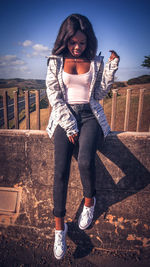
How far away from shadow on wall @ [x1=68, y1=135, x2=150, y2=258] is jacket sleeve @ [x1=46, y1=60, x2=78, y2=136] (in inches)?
19.4

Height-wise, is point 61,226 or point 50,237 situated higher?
point 61,226

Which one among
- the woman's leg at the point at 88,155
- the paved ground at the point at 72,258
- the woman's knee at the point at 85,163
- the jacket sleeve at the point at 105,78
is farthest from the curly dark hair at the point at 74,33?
the paved ground at the point at 72,258

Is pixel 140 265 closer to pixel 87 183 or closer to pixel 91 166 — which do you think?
pixel 87 183

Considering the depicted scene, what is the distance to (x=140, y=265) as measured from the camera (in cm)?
175

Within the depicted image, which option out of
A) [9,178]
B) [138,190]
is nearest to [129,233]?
[138,190]

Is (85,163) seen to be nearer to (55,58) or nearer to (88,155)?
(88,155)

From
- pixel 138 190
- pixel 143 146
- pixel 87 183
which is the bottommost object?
pixel 138 190

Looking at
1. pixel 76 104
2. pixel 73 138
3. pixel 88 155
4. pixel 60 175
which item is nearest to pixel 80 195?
pixel 60 175

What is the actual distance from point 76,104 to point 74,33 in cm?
74

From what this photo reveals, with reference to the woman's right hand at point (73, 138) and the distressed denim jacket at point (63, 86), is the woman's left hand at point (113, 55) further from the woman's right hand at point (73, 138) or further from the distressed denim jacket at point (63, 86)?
the woman's right hand at point (73, 138)

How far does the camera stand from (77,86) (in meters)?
1.83

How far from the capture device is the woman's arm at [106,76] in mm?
1717

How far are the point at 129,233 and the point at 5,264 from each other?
1.44 m

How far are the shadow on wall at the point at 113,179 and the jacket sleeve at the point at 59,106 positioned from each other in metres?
0.49
